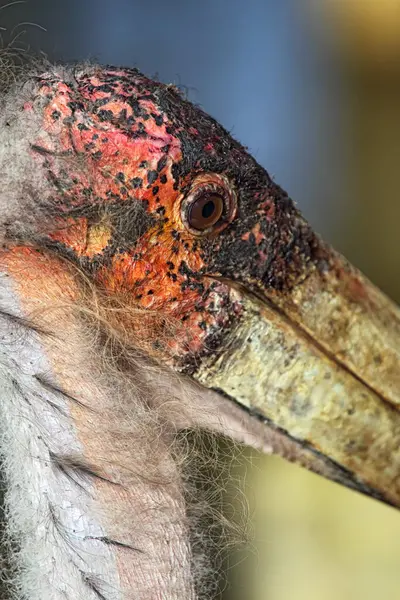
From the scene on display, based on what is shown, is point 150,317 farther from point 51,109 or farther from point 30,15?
point 30,15

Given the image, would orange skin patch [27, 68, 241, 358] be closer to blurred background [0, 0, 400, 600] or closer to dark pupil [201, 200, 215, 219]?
dark pupil [201, 200, 215, 219]

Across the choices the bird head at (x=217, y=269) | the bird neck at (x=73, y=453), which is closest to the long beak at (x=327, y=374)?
the bird head at (x=217, y=269)

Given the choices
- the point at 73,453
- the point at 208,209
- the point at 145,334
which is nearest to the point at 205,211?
the point at 208,209

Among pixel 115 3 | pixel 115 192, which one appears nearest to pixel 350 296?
pixel 115 192

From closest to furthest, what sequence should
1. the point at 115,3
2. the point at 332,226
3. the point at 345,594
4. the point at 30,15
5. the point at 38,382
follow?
the point at 38,382, the point at 30,15, the point at 345,594, the point at 115,3, the point at 332,226

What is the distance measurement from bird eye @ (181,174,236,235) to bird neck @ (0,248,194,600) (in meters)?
0.13

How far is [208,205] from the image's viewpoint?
2.46 feet

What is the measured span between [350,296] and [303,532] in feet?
6.50

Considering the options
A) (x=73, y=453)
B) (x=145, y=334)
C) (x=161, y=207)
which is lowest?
(x=73, y=453)

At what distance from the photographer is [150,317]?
76 centimetres

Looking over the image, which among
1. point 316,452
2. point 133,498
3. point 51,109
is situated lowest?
A: point 133,498

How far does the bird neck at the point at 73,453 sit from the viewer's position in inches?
28.0

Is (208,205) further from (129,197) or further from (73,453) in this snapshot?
(73,453)

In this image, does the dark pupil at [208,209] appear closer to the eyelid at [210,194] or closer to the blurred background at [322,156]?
the eyelid at [210,194]
